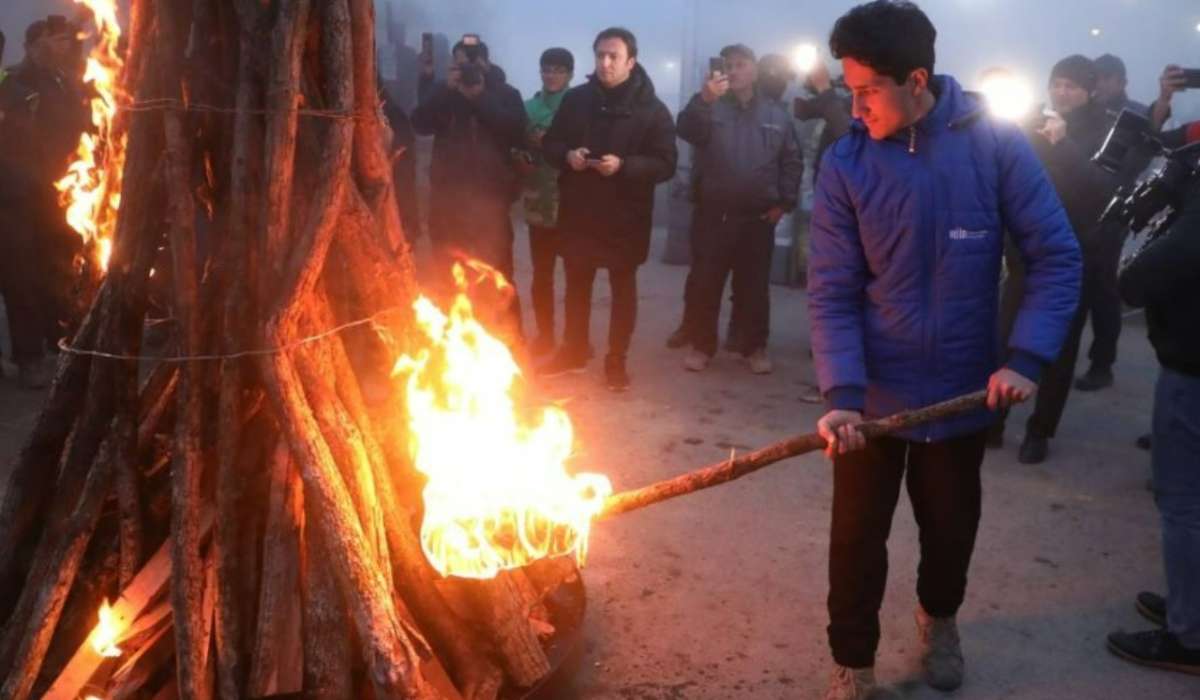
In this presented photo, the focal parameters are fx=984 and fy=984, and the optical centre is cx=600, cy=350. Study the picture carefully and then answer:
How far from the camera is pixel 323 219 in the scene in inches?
124

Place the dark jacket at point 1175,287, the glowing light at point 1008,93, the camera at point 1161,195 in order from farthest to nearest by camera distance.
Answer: the glowing light at point 1008,93 → the camera at point 1161,195 → the dark jacket at point 1175,287

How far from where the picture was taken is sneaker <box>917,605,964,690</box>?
3.72 metres

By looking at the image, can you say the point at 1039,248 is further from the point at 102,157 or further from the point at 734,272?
the point at 734,272

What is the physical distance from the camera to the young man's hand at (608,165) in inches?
270

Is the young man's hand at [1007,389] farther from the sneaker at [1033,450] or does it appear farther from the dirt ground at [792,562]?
the sneaker at [1033,450]

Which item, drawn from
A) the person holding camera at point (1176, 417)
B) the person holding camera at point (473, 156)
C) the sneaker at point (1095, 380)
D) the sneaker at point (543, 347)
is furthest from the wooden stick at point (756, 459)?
the sneaker at point (1095, 380)

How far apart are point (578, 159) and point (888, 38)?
4.06 metres

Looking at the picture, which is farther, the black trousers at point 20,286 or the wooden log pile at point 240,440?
the black trousers at point 20,286

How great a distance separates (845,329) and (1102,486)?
334 centimetres

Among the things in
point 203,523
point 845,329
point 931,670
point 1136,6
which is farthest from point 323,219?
point 1136,6

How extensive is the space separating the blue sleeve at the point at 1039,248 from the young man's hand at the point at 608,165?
3891mm

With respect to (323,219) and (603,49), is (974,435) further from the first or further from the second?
(603,49)

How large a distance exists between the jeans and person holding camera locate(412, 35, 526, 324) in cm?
480

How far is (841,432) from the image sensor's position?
3088 mm
